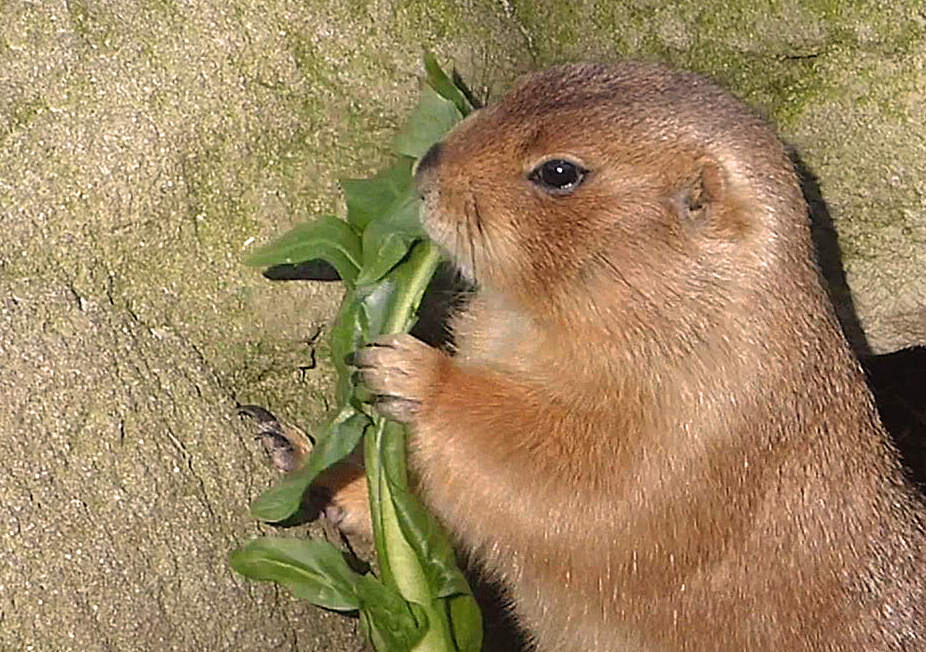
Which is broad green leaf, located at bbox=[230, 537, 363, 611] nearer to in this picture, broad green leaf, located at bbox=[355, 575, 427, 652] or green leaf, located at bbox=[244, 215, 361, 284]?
broad green leaf, located at bbox=[355, 575, 427, 652]

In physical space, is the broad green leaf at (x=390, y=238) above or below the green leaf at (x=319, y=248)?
above

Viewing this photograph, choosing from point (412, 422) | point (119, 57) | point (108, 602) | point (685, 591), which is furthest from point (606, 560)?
point (119, 57)

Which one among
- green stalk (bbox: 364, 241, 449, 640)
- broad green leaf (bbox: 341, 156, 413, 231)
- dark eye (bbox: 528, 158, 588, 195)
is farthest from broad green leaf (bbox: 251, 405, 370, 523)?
dark eye (bbox: 528, 158, 588, 195)

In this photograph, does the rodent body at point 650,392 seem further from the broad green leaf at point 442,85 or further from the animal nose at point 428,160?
the broad green leaf at point 442,85

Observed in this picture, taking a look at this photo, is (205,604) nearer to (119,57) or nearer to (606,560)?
(606,560)

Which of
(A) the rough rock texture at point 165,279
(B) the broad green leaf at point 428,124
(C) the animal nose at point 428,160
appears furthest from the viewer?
(B) the broad green leaf at point 428,124

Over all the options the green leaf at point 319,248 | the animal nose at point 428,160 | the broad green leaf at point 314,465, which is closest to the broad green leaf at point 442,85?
the animal nose at point 428,160
